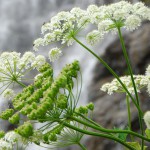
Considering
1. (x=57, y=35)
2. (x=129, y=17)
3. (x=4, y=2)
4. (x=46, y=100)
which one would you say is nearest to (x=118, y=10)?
(x=129, y=17)

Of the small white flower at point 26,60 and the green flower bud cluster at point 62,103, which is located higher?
the small white flower at point 26,60

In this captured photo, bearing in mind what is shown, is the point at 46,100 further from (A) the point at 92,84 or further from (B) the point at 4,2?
(B) the point at 4,2

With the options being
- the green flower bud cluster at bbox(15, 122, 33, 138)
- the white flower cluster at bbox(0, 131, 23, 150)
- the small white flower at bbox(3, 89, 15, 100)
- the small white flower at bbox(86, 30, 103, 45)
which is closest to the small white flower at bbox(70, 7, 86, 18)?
the small white flower at bbox(86, 30, 103, 45)

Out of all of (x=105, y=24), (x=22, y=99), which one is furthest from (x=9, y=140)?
(x=105, y=24)

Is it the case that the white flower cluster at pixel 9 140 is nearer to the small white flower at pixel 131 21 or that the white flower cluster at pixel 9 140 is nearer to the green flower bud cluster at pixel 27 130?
the green flower bud cluster at pixel 27 130

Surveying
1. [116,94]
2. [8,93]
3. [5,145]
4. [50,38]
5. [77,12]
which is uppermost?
[116,94]

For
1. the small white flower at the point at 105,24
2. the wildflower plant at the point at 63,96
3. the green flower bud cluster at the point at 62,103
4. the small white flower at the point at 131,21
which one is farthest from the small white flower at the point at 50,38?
the green flower bud cluster at the point at 62,103

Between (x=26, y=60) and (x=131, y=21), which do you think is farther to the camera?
(x=26, y=60)

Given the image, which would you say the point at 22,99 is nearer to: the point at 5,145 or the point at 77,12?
the point at 5,145

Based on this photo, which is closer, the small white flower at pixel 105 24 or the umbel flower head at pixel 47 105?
the umbel flower head at pixel 47 105
